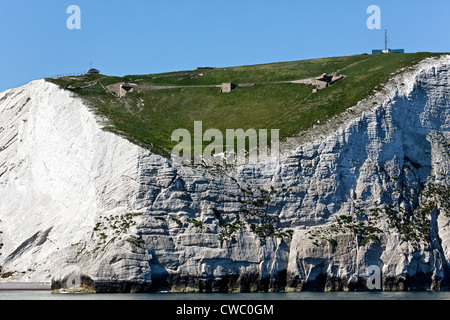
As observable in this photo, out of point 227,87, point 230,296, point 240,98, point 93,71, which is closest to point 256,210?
point 230,296

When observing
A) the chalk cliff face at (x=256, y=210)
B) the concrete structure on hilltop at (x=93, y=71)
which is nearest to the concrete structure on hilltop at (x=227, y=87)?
the concrete structure on hilltop at (x=93, y=71)

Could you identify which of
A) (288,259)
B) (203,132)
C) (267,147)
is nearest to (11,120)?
(203,132)

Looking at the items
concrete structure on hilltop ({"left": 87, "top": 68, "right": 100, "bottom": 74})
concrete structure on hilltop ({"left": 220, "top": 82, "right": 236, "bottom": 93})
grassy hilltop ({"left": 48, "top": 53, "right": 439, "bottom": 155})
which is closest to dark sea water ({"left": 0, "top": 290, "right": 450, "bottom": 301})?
grassy hilltop ({"left": 48, "top": 53, "right": 439, "bottom": 155})

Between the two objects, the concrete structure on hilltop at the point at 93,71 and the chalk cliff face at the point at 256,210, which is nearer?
the chalk cliff face at the point at 256,210

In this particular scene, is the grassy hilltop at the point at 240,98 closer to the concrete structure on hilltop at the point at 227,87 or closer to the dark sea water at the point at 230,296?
the concrete structure on hilltop at the point at 227,87

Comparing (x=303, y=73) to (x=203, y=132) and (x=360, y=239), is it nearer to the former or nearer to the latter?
(x=203, y=132)
